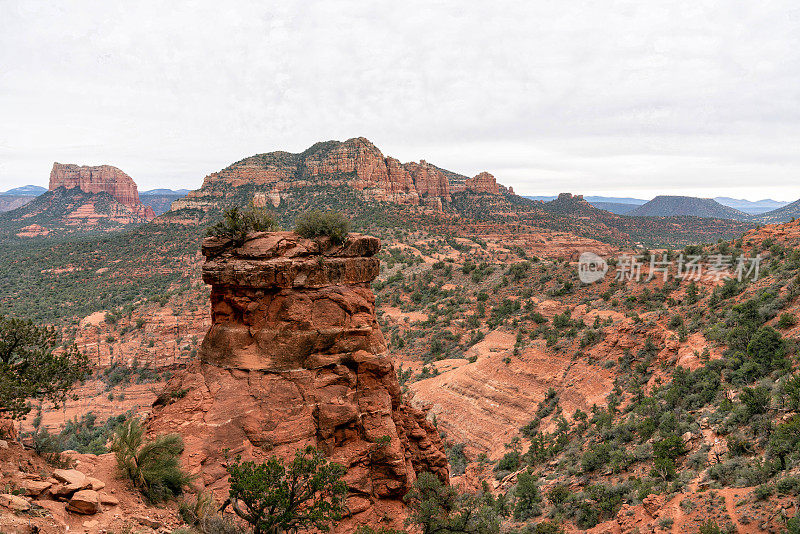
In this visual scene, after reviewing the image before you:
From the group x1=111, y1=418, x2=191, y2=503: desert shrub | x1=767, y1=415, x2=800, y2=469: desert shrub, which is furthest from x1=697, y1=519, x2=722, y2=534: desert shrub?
x1=111, y1=418, x2=191, y2=503: desert shrub

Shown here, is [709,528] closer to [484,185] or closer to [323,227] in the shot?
[323,227]

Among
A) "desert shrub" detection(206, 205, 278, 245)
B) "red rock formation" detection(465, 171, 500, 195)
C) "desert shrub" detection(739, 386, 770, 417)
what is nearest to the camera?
"desert shrub" detection(206, 205, 278, 245)

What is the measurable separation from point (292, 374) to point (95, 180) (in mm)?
226729

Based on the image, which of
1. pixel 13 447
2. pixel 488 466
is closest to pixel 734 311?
pixel 488 466

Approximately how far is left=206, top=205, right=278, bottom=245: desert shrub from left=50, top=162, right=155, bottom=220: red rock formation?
218m

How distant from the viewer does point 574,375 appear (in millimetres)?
26781

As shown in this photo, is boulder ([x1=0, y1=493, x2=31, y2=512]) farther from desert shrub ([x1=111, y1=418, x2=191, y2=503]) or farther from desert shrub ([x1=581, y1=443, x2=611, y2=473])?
desert shrub ([x1=581, y1=443, x2=611, y2=473])

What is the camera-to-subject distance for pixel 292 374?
11.6 metres

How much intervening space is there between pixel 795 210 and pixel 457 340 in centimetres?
16919

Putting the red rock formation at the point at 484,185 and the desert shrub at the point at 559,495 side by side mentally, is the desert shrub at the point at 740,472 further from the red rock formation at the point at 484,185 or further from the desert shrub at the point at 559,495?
the red rock formation at the point at 484,185

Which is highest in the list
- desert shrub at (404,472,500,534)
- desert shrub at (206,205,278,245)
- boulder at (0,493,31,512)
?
desert shrub at (206,205,278,245)

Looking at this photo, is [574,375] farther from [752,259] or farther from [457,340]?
[752,259]

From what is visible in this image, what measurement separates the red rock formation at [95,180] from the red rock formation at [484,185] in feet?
528

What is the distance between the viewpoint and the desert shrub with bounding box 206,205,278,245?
508 inches
